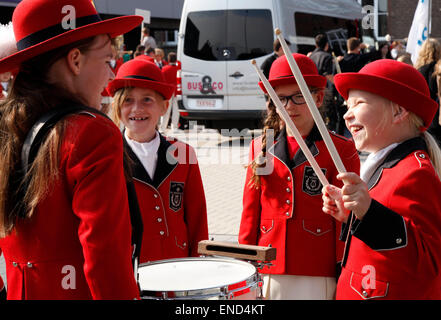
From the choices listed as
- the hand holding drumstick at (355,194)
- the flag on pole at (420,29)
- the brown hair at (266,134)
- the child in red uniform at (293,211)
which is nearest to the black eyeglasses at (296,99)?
the child in red uniform at (293,211)

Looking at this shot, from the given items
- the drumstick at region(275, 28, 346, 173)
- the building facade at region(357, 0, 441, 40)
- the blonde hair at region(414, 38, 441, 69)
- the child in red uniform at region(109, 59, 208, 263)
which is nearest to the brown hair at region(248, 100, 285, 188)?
the child in red uniform at region(109, 59, 208, 263)

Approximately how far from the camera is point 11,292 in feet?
Answer: 6.88

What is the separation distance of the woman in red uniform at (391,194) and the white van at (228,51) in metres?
9.82

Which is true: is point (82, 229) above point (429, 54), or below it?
below

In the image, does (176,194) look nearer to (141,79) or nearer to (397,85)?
(141,79)

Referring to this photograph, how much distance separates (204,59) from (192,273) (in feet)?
33.7

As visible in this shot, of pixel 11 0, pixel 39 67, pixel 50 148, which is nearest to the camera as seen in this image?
pixel 50 148

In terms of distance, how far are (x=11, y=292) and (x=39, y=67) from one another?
0.76 metres

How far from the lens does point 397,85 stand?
7.79 ft

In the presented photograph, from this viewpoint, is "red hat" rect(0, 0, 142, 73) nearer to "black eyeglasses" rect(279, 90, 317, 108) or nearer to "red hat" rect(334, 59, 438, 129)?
"red hat" rect(334, 59, 438, 129)

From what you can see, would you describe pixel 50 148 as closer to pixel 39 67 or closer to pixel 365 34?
pixel 39 67

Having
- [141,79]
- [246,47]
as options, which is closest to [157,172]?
[141,79]

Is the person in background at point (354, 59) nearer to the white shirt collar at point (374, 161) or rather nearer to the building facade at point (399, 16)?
the white shirt collar at point (374, 161)
